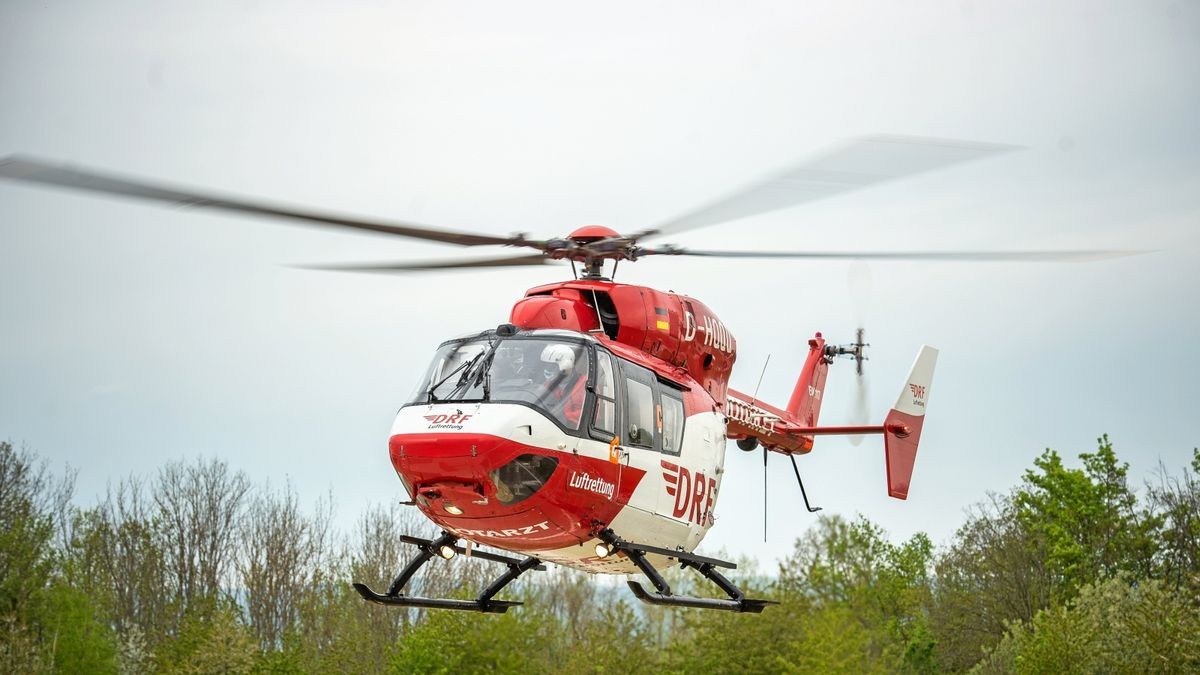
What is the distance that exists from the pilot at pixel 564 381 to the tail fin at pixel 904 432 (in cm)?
569

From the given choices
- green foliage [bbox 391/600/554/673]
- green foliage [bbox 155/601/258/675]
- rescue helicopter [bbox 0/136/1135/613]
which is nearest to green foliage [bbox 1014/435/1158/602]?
green foliage [bbox 391/600/554/673]

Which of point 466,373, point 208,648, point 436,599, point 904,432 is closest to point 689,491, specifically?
point 436,599

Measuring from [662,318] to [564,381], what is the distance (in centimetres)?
239

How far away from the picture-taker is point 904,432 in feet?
52.7

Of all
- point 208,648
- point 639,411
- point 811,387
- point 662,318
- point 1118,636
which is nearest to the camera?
point 639,411

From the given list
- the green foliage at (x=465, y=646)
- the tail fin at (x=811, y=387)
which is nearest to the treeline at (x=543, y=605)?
the green foliage at (x=465, y=646)

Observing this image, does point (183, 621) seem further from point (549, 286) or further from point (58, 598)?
point (549, 286)

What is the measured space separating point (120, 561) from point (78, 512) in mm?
3295

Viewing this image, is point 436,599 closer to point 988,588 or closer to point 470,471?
point 470,471

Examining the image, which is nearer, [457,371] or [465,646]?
[457,371]

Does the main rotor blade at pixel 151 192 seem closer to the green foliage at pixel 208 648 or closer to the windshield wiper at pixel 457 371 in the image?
the windshield wiper at pixel 457 371

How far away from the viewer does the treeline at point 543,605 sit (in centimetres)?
3831

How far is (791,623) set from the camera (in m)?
38.7

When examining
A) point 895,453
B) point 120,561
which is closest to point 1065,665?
point 895,453
